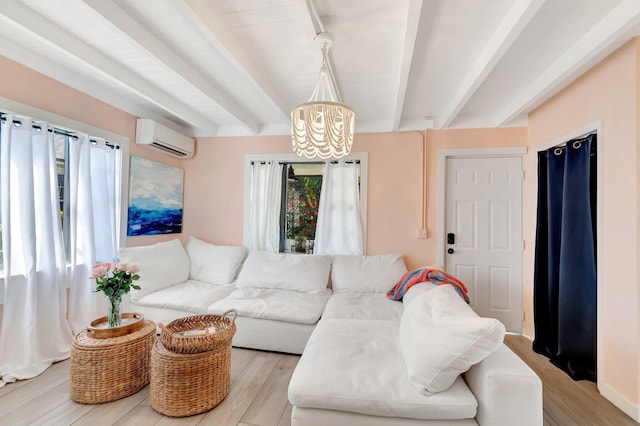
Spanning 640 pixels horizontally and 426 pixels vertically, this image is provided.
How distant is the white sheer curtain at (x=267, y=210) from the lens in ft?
11.8

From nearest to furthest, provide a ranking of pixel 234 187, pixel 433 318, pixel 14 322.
Result: pixel 433 318 < pixel 14 322 < pixel 234 187

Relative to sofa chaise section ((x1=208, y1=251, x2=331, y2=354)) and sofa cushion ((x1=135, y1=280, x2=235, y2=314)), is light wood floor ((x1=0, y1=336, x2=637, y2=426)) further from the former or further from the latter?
sofa cushion ((x1=135, y1=280, x2=235, y2=314))

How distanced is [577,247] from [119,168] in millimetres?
4180

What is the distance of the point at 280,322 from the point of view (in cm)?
250

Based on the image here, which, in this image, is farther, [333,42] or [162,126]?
[162,126]

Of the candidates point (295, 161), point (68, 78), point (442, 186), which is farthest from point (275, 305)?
point (68, 78)

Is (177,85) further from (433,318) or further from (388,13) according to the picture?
(433,318)

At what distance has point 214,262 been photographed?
11.2 ft

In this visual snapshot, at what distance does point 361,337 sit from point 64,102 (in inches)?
118

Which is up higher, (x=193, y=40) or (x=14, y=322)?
(x=193, y=40)

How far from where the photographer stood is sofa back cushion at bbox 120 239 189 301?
9.26 ft

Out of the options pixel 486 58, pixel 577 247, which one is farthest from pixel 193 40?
pixel 577 247

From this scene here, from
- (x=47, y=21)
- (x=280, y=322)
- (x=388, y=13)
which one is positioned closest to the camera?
(x=388, y=13)

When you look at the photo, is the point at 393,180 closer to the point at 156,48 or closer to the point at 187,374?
the point at 156,48
